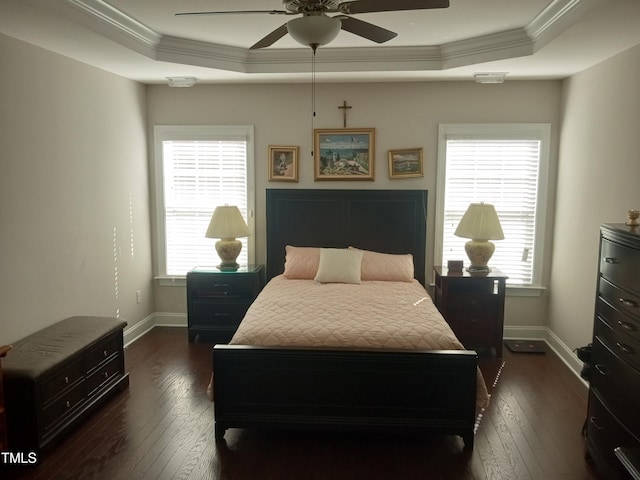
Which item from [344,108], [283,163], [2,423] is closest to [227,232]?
[283,163]

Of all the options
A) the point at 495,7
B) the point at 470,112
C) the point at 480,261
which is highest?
the point at 495,7

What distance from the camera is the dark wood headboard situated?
16.0 feet

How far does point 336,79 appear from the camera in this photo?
4664 millimetres

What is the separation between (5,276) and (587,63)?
444 centimetres

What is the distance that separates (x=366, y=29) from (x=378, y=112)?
91.1 inches

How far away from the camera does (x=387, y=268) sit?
181 inches

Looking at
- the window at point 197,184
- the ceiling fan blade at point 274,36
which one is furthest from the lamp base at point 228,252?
the ceiling fan blade at point 274,36

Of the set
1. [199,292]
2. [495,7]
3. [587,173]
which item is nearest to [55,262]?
[199,292]

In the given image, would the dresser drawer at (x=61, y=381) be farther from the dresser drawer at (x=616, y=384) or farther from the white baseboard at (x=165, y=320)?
the dresser drawer at (x=616, y=384)

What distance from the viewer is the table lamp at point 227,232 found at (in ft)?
15.5

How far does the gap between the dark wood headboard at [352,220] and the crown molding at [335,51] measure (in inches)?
47.1

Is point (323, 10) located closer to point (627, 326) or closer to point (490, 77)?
point (627, 326)

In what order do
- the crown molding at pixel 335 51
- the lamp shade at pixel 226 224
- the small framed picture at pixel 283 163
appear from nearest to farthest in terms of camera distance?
the crown molding at pixel 335 51 < the lamp shade at pixel 226 224 < the small framed picture at pixel 283 163

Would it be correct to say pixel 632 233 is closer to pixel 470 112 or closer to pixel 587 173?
pixel 587 173
